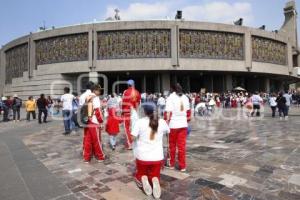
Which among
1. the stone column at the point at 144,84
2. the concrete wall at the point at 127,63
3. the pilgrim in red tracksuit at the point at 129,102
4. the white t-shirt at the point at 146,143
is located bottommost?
the white t-shirt at the point at 146,143

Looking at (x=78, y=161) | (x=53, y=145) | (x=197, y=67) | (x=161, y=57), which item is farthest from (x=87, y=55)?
(x=78, y=161)

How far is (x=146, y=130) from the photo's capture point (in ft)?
14.5

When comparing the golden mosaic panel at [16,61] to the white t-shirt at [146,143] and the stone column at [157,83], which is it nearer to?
the stone column at [157,83]

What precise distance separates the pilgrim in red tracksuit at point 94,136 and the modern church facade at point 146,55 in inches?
1029

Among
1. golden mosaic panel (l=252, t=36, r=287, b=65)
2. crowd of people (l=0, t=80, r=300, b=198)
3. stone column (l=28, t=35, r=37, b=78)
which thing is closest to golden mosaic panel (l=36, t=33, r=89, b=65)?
stone column (l=28, t=35, r=37, b=78)

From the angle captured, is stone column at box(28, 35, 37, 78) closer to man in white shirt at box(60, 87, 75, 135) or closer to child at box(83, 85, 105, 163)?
man in white shirt at box(60, 87, 75, 135)

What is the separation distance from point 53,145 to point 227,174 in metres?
5.44

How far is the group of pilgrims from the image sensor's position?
4.38 meters

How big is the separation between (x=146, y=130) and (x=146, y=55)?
28738 mm

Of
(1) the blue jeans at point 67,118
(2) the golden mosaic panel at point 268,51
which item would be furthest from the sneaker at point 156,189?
(2) the golden mosaic panel at point 268,51

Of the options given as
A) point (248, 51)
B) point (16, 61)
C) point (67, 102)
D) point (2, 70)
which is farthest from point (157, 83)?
point (2, 70)

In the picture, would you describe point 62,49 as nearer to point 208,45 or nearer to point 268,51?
point 208,45

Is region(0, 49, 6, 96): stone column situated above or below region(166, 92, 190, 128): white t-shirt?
above

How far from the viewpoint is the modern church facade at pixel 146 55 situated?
107 ft
